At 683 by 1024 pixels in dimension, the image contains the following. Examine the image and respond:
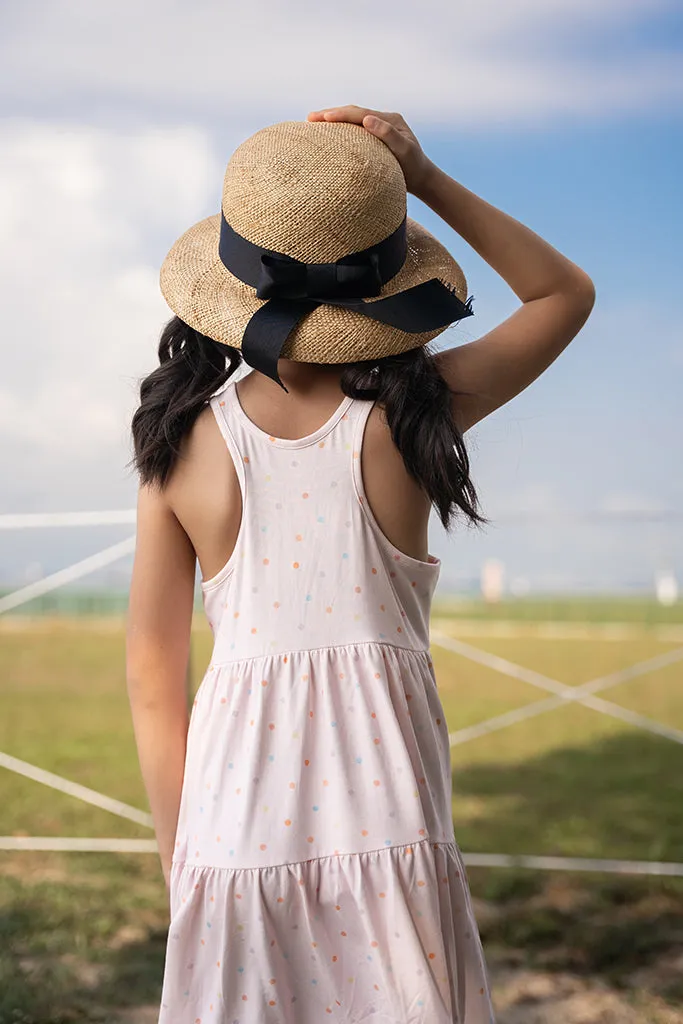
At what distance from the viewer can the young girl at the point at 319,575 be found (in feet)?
2.52

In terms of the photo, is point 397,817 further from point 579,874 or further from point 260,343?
point 579,874

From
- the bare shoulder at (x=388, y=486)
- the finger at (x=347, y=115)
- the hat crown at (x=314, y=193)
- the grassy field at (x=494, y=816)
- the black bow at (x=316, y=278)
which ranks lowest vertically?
the grassy field at (x=494, y=816)

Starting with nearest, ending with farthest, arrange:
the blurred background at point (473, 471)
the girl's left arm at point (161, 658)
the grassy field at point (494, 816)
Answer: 1. the girl's left arm at point (161, 658)
2. the grassy field at point (494, 816)
3. the blurred background at point (473, 471)

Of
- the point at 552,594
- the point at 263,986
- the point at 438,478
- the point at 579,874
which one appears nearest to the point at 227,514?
the point at 438,478

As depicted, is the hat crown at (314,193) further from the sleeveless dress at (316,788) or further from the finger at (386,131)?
the sleeveless dress at (316,788)

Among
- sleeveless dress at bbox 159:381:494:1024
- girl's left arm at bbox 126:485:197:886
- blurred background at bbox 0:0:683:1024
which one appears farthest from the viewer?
blurred background at bbox 0:0:683:1024

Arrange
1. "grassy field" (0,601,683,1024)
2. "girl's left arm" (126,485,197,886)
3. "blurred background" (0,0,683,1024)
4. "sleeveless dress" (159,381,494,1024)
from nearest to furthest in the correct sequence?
"sleeveless dress" (159,381,494,1024) < "girl's left arm" (126,485,197,886) < "grassy field" (0,601,683,1024) < "blurred background" (0,0,683,1024)

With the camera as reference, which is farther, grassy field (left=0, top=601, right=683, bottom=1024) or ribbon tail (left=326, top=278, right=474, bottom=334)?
grassy field (left=0, top=601, right=683, bottom=1024)

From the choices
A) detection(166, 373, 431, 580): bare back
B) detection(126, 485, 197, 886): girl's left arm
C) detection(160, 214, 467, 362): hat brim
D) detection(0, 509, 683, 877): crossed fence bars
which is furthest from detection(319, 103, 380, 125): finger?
detection(0, 509, 683, 877): crossed fence bars

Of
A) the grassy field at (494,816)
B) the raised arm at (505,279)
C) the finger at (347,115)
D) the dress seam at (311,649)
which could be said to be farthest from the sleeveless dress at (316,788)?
the grassy field at (494,816)

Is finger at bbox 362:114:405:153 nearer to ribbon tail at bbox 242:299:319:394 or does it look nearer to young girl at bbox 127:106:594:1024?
young girl at bbox 127:106:594:1024

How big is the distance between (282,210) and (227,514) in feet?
0.79

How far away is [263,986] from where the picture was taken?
2.51 ft

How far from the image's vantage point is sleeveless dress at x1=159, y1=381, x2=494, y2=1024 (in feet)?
2.51
